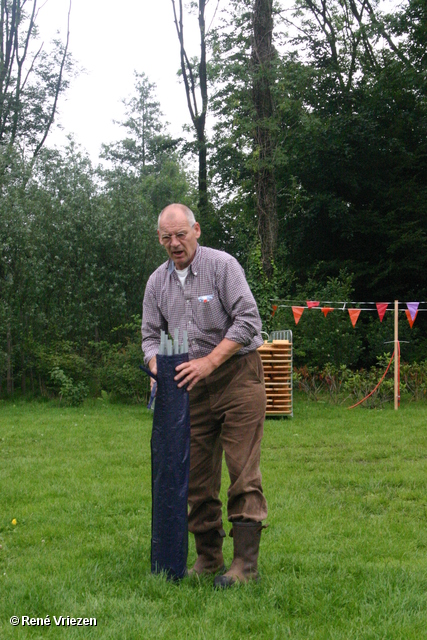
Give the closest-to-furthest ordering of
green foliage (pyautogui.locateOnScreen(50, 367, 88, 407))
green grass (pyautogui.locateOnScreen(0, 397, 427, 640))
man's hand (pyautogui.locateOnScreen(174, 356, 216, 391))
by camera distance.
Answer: green grass (pyautogui.locateOnScreen(0, 397, 427, 640)) < man's hand (pyautogui.locateOnScreen(174, 356, 216, 391)) < green foliage (pyautogui.locateOnScreen(50, 367, 88, 407))

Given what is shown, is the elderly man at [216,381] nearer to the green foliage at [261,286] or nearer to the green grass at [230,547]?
the green grass at [230,547]

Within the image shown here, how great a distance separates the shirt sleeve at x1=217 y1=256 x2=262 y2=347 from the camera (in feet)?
13.7

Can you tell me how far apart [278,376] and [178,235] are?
9.32m

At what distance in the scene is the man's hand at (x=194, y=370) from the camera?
4.11 m

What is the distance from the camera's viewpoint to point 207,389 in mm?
4379

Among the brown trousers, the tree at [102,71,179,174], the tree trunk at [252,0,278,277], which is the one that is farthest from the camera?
the tree at [102,71,179,174]

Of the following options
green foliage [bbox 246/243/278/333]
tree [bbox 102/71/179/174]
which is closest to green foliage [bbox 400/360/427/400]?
green foliage [bbox 246/243/278/333]

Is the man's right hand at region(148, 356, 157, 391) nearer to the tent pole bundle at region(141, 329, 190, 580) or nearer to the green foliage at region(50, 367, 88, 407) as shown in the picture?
the tent pole bundle at region(141, 329, 190, 580)

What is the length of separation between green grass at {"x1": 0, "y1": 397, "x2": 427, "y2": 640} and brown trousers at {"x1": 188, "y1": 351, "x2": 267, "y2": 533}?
0.41 m

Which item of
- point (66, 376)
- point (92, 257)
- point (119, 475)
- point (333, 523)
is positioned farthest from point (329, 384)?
point (333, 523)

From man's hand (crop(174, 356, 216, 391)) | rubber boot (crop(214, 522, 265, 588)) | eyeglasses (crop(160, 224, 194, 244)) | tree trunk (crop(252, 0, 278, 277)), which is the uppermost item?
tree trunk (crop(252, 0, 278, 277))

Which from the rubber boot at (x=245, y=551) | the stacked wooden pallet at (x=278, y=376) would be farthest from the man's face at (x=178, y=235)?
the stacked wooden pallet at (x=278, y=376)

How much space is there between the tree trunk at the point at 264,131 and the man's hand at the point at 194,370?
13.3 m

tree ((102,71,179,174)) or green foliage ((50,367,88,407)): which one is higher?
tree ((102,71,179,174))
